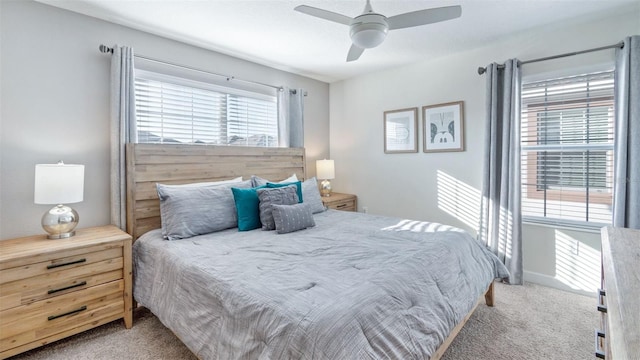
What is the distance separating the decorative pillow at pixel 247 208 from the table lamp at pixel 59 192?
114cm

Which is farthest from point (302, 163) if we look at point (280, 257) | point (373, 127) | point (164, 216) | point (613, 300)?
point (613, 300)

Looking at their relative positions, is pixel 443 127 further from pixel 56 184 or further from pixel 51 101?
pixel 51 101

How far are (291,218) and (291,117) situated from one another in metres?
1.90

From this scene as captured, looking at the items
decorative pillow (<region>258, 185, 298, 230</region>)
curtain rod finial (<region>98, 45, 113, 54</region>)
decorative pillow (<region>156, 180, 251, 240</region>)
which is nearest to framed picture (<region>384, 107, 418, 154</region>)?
decorative pillow (<region>258, 185, 298, 230</region>)

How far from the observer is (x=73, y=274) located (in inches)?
80.5

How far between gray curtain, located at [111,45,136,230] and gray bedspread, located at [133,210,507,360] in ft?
1.27

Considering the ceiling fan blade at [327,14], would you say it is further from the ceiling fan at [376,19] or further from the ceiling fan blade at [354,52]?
the ceiling fan blade at [354,52]

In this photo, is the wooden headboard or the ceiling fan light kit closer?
the ceiling fan light kit

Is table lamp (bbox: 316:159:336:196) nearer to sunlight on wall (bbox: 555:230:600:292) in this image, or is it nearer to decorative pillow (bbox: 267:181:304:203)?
decorative pillow (bbox: 267:181:304:203)

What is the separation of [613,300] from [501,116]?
8.87 ft

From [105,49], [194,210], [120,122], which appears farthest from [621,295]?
[105,49]

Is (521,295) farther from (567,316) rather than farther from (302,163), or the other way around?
(302,163)

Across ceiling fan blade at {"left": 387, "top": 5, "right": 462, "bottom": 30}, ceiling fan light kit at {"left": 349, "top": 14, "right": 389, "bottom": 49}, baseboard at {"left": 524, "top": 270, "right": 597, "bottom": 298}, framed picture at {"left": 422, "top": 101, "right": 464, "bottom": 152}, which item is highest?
ceiling fan blade at {"left": 387, "top": 5, "right": 462, "bottom": 30}

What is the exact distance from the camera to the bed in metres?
1.24
